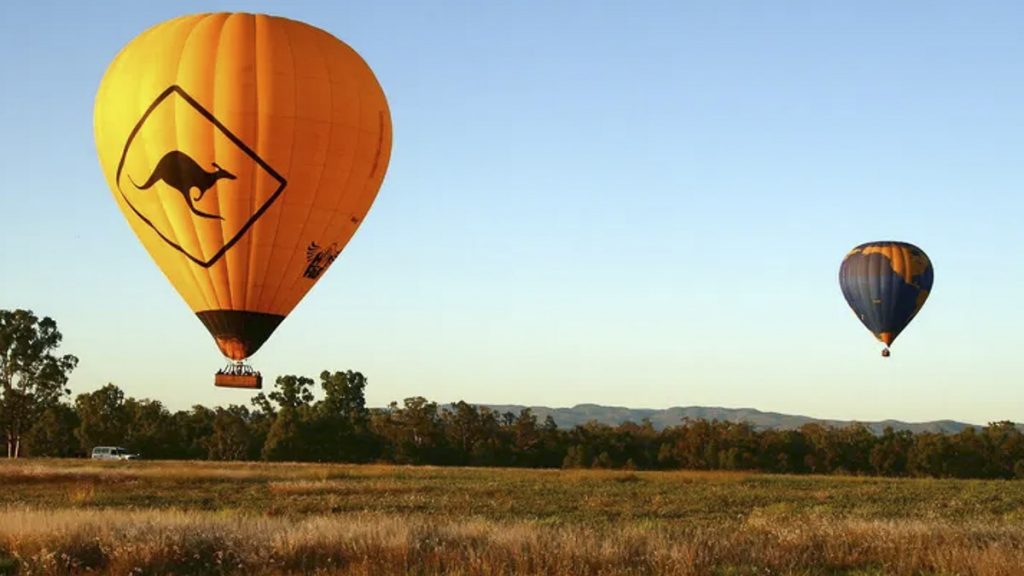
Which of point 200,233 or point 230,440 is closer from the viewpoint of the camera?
point 200,233

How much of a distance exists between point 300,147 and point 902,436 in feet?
290

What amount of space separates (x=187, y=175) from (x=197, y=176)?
0.24 m

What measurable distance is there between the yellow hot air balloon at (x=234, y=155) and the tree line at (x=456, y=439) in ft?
218

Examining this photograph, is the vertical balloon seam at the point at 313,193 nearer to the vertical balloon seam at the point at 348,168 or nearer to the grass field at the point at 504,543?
the vertical balloon seam at the point at 348,168

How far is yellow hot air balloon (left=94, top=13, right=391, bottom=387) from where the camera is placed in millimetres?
26750

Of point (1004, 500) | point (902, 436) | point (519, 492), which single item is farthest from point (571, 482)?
point (902, 436)

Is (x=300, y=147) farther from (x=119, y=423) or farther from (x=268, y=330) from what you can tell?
(x=119, y=423)

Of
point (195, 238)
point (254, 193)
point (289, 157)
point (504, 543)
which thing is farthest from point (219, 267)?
point (504, 543)

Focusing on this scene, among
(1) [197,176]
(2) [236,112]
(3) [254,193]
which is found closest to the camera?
(1) [197,176]

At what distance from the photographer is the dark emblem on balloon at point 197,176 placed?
26.7 m

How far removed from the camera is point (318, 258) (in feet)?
94.1

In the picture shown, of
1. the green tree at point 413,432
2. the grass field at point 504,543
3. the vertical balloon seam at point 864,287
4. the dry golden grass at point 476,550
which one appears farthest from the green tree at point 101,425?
the dry golden grass at point 476,550

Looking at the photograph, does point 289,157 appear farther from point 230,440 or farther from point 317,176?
point 230,440

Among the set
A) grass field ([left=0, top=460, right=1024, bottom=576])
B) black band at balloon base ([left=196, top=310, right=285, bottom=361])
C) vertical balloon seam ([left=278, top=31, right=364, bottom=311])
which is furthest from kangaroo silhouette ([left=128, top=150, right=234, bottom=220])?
grass field ([left=0, top=460, right=1024, bottom=576])
